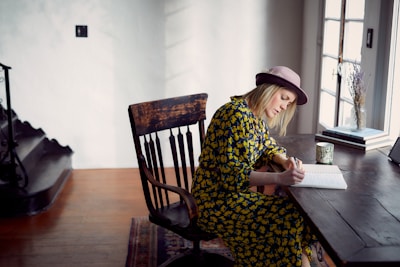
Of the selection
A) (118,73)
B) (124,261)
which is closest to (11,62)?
(118,73)

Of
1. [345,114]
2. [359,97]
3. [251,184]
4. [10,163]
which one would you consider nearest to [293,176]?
[251,184]

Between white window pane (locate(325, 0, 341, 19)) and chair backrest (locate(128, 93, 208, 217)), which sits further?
white window pane (locate(325, 0, 341, 19))

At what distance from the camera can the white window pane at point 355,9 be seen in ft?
11.4

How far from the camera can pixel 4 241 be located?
11.1 feet

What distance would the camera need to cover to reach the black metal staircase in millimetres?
3801

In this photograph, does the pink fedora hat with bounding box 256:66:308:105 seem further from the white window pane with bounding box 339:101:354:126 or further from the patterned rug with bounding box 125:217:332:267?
the white window pane with bounding box 339:101:354:126

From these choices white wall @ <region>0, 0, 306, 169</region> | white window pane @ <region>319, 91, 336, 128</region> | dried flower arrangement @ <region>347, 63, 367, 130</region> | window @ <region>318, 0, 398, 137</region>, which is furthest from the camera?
white wall @ <region>0, 0, 306, 169</region>

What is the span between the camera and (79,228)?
141 inches

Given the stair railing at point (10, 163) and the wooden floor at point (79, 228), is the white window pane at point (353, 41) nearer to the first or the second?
the wooden floor at point (79, 228)

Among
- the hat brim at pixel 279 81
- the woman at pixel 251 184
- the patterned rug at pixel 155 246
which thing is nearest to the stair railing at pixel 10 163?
the patterned rug at pixel 155 246

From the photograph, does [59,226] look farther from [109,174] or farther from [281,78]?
[281,78]

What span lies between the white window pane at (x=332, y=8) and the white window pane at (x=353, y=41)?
26 cm

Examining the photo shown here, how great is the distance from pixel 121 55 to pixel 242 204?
9.10 ft

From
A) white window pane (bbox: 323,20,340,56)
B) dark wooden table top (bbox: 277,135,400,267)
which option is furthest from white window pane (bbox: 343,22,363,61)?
dark wooden table top (bbox: 277,135,400,267)
